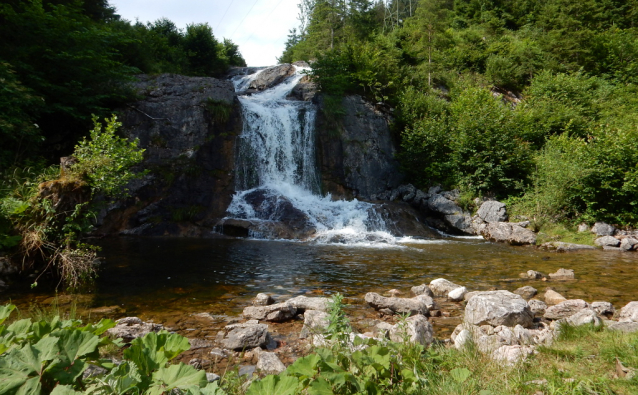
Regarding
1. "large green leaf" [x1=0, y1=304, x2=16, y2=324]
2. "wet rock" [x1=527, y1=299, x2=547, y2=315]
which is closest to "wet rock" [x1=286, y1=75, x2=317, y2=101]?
"wet rock" [x1=527, y1=299, x2=547, y2=315]

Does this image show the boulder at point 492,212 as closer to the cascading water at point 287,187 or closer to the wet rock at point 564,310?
the cascading water at point 287,187

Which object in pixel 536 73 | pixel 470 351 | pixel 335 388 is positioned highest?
pixel 536 73

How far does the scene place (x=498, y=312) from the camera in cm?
487

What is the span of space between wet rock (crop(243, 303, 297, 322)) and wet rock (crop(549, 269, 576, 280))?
21.4ft

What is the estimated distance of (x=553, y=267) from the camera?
9523 millimetres

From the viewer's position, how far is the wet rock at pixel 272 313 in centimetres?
536

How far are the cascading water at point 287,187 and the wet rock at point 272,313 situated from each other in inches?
318

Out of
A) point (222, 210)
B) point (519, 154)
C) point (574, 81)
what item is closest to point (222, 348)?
point (222, 210)

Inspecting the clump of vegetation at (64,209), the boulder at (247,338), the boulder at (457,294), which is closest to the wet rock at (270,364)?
the boulder at (247,338)

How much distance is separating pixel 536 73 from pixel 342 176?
18573 mm

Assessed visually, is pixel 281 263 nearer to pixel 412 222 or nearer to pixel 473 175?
pixel 412 222

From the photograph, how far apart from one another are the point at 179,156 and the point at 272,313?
12.8 meters

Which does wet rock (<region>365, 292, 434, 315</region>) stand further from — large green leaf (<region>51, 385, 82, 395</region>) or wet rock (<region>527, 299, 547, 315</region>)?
large green leaf (<region>51, 385, 82, 395</region>)

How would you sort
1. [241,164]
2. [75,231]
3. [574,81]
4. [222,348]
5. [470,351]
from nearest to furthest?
[470,351] → [222,348] → [75,231] → [241,164] → [574,81]
